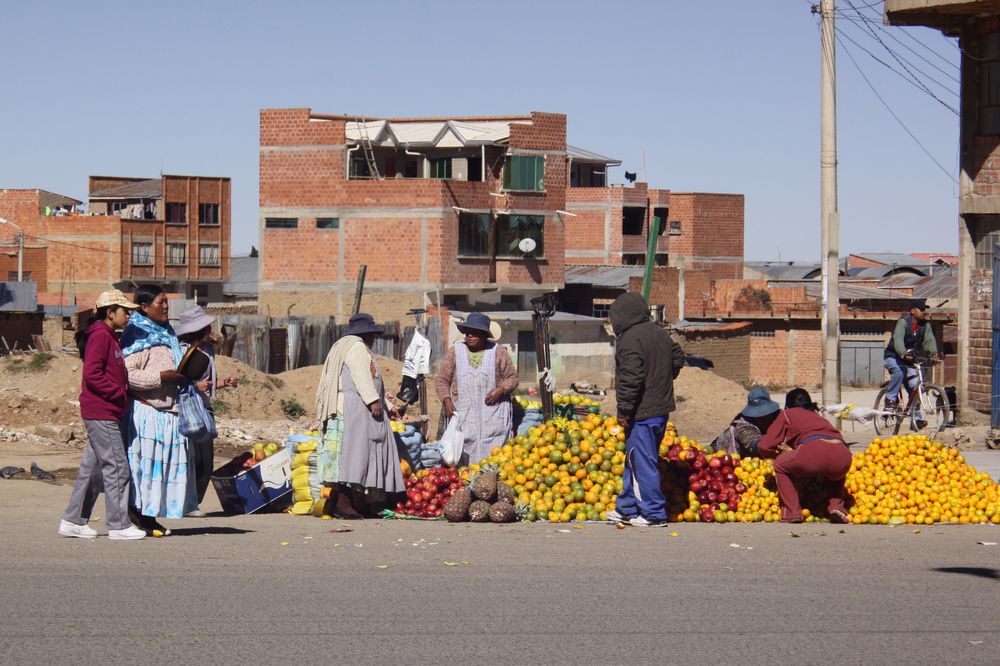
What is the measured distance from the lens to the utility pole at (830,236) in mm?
19250

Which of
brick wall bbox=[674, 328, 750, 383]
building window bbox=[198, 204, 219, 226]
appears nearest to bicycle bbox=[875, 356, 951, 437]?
brick wall bbox=[674, 328, 750, 383]

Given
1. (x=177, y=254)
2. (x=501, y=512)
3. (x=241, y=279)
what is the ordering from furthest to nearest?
(x=241, y=279) < (x=177, y=254) < (x=501, y=512)

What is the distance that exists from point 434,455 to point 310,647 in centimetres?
587

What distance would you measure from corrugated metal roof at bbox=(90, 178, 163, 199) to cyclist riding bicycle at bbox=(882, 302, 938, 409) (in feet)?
231

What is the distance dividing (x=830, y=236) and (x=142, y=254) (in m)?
68.2

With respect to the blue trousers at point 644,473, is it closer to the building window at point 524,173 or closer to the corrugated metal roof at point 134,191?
the building window at point 524,173


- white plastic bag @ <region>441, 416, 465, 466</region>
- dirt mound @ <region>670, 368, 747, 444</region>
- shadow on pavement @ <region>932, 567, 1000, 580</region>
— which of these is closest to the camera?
shadow on pavement @ <region>932, 567, 1000, 580</region>

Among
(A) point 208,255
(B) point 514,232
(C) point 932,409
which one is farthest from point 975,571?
(A) point 208,255

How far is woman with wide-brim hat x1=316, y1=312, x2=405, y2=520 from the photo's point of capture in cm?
1045

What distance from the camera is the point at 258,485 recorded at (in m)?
11.2

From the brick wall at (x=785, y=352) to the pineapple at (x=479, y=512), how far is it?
36128 millimetres

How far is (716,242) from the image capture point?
268ft

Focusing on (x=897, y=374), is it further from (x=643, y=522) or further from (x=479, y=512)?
(x=479, y=512)

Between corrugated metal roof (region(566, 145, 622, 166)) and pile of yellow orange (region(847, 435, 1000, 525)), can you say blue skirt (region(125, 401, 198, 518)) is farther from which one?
corrugated metal roof (region(566, 145, 622, 166))
